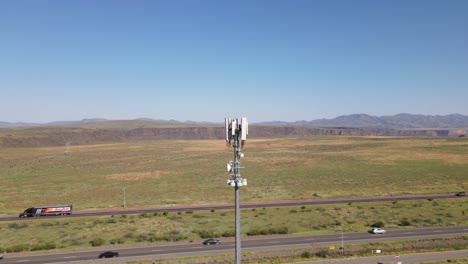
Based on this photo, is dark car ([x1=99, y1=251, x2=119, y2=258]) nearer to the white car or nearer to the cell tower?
the cell tower

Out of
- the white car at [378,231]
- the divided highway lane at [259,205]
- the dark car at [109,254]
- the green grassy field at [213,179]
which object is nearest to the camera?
the dark car at [109,254]

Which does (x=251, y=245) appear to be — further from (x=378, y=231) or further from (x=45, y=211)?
(x=45, y=211)

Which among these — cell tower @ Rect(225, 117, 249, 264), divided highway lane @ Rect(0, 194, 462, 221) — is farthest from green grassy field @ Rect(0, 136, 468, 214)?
cell tower @ Rect(225, 117, 249, 264)

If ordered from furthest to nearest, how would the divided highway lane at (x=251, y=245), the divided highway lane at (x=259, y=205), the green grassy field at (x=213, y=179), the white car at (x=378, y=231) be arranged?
the green grassy field at (x=213, y=179) → the divided highway lane at (x=259, y=205) → the white car at (x=378, y=231) → the divided highway lane at (x=251, y=245)

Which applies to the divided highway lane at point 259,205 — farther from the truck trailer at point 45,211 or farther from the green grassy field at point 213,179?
the green grassy field at point 213,179

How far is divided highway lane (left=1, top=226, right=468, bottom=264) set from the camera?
47.8m

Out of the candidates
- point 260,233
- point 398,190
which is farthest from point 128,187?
→ point 398,190

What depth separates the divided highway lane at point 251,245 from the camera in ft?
157

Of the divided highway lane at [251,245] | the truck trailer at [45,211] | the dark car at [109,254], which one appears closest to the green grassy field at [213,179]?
the truck trailer at [45,211]

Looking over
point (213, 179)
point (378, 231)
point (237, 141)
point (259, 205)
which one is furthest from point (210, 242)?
point (213, 179)

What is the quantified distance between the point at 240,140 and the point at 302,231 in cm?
4104

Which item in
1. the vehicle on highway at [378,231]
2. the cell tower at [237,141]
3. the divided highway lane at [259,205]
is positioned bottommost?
the divided highway lane at [259,205]

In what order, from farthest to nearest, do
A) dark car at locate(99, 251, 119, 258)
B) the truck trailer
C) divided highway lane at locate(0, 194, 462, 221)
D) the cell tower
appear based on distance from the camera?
1. divided highway lane at locate(0, 194, 462, 221)
2. the truck trailer
3. dark car at locate(99, 251, 119, 258)
4. the cell tower

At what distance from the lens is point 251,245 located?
172 feet
